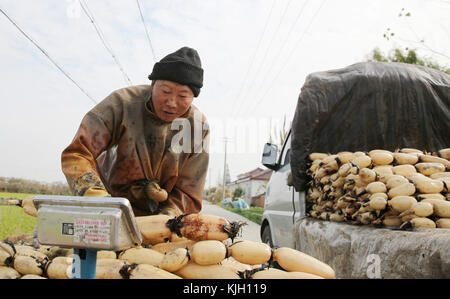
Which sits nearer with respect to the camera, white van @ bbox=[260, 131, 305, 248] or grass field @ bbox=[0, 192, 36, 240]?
white van @ bbox=[260, 131, 305, 248]

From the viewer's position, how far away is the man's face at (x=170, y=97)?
2425mm

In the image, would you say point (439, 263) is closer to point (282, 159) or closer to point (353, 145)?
point (353, 145)

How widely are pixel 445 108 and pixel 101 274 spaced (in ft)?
Result: 12.3

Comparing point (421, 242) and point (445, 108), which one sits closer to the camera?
point (421, 242)

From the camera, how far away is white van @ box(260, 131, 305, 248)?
13.1ft

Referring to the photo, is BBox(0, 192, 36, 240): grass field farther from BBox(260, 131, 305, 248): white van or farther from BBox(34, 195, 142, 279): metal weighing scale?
BBox(34, 195, 142, 279): metal weighing scale

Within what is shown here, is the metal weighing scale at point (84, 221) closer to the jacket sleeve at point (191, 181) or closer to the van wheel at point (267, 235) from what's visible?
the jacket sleeve at point (191, 181)

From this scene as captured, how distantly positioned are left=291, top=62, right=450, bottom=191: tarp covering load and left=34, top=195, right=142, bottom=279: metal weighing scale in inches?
109

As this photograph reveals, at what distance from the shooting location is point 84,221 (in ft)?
3.54

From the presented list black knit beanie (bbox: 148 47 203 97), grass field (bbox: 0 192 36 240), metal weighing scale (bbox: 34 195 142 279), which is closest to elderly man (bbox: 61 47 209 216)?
black knit beanie (bbox: 148 47 203 97)

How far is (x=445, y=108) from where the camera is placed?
372 cm

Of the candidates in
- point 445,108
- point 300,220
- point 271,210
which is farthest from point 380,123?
point 271,210

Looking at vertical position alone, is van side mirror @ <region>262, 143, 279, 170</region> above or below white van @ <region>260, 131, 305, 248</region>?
above
